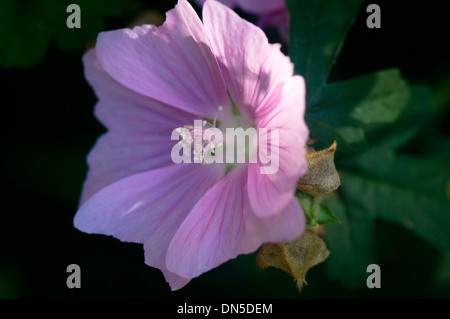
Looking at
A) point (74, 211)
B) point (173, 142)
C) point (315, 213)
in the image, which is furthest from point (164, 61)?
point (74, 211)

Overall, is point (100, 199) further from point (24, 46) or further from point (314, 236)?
point (24, 46)

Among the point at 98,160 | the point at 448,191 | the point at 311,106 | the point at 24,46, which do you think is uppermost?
the point at 24,46

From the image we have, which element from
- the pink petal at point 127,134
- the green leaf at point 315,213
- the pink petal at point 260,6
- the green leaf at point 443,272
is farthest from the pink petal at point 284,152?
Answer: the green leaf at point 443,272

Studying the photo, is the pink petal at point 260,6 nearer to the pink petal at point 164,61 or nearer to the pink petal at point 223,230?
the pink petal at point 164,61

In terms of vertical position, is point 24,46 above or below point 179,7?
above

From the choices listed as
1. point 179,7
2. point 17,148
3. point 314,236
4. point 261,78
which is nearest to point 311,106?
point 261,78

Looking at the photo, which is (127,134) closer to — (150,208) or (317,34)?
(150,208)
